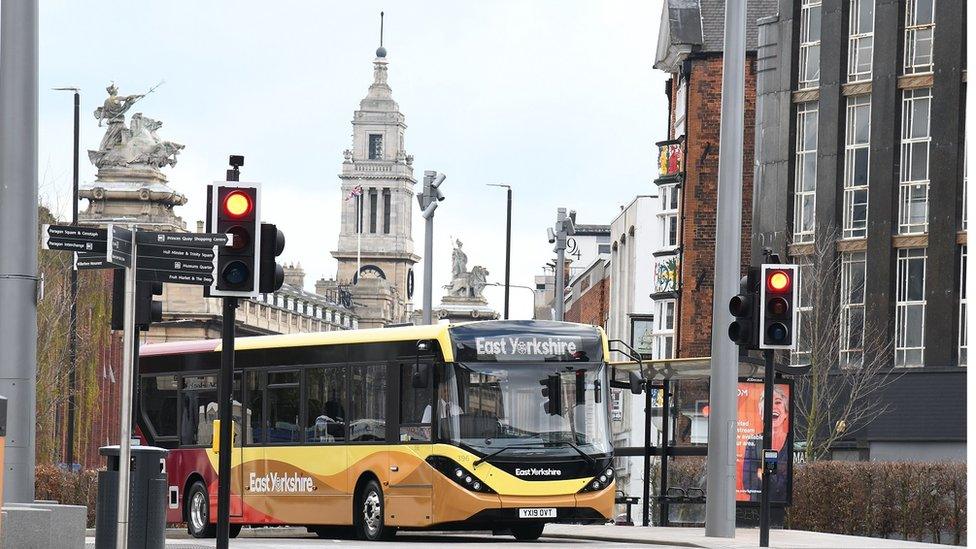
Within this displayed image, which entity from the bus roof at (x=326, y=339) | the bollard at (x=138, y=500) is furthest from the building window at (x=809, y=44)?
the bollard at (x=138, y=500)

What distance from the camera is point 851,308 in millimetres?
48438

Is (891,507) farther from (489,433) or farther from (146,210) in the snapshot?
(146,210)

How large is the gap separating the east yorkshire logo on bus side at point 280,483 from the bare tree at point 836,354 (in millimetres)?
18879

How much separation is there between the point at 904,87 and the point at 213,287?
33103mm

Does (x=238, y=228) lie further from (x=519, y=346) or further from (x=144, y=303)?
(x=519, y=346)

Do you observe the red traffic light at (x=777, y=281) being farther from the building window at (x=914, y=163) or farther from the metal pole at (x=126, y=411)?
the building window at (x=914, y=163)

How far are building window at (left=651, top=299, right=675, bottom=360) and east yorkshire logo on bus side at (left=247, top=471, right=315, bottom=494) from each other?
32.9 m

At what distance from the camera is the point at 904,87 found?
155 feet

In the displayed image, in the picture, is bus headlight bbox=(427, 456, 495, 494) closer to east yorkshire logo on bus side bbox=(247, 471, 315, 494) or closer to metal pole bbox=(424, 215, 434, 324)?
east yorkshire logo on bus side bbox=(247, 471, 315, 494)

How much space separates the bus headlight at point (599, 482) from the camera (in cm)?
2577

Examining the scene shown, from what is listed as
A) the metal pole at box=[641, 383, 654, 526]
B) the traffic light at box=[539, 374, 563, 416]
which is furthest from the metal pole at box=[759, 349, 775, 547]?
the metal pole at box=[641, 383, 654, 526]

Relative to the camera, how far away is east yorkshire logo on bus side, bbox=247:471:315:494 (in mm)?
27844

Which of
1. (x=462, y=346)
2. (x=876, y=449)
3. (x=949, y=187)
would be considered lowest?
(x=876, y=449)

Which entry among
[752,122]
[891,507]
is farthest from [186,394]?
[752,122]
